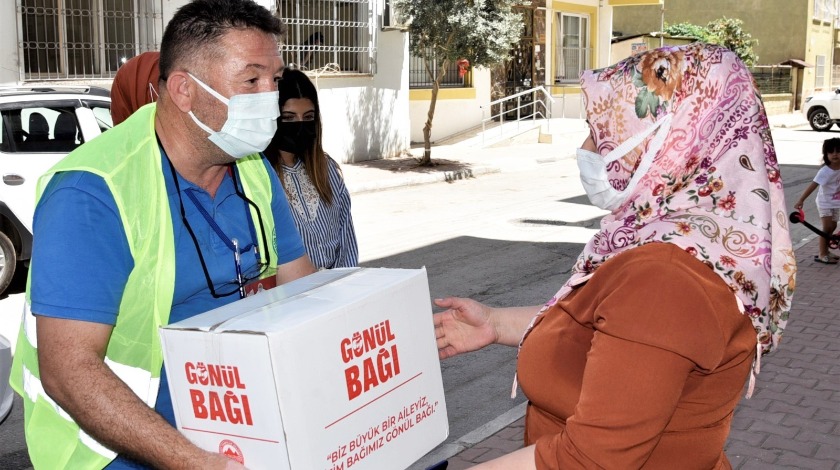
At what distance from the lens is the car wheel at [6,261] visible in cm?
834

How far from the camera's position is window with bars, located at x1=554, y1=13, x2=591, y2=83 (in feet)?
90.8

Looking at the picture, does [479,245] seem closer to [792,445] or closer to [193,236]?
[792,445]

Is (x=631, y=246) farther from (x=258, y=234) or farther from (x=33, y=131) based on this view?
(x=33, y=131)

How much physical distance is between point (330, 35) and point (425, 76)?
4477mm

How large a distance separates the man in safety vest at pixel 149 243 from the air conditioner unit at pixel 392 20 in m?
17.1

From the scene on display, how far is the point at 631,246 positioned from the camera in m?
1.98

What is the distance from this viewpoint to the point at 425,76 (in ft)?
73.7

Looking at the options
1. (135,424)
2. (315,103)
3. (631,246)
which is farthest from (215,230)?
(315,103)

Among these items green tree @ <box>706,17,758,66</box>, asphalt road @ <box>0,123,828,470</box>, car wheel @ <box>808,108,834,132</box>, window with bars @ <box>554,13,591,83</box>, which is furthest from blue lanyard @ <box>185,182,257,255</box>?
green tree @ <box>706,17,758,66</box>

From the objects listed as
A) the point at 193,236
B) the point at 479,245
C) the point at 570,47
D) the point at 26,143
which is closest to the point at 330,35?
the point at 479,245

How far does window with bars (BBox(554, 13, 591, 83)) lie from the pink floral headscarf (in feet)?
84.8

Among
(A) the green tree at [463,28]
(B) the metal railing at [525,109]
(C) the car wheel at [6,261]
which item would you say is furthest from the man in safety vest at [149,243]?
(B) the metal railing at [525,109]

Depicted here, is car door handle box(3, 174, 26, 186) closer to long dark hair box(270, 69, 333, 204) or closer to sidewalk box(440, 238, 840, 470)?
long dark hair box(270, 69, 333, 204)

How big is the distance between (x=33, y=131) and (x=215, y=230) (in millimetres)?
→ 7119
